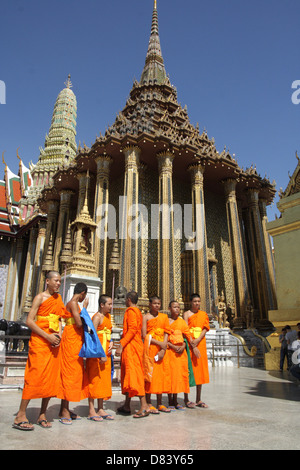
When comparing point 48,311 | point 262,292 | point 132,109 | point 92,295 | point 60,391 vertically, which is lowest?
point 60,391

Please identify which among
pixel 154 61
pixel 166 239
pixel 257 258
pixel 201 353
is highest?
pixel 154 61

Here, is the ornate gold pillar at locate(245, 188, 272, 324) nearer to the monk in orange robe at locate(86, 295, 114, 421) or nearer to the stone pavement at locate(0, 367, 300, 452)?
the stone pavement at locate(0, 367, 300, 452)

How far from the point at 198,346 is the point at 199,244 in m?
13.4

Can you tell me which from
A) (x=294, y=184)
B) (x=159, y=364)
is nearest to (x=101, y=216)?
(x=294, y=184)

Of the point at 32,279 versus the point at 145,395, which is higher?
the point at 32,279

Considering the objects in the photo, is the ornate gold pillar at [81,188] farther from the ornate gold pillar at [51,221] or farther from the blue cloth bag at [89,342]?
the blue cloth bag at [89,342]

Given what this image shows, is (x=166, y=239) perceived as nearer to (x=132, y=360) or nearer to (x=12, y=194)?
(x=132, y=360)

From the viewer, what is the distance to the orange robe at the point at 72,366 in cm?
350

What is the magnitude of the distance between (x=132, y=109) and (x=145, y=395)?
886 inches

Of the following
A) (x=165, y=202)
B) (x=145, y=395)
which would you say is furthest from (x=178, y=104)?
(x=145, y=395)

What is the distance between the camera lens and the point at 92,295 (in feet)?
31.4

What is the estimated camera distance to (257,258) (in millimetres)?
21578

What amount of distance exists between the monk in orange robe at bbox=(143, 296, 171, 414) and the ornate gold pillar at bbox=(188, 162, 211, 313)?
12679mm
